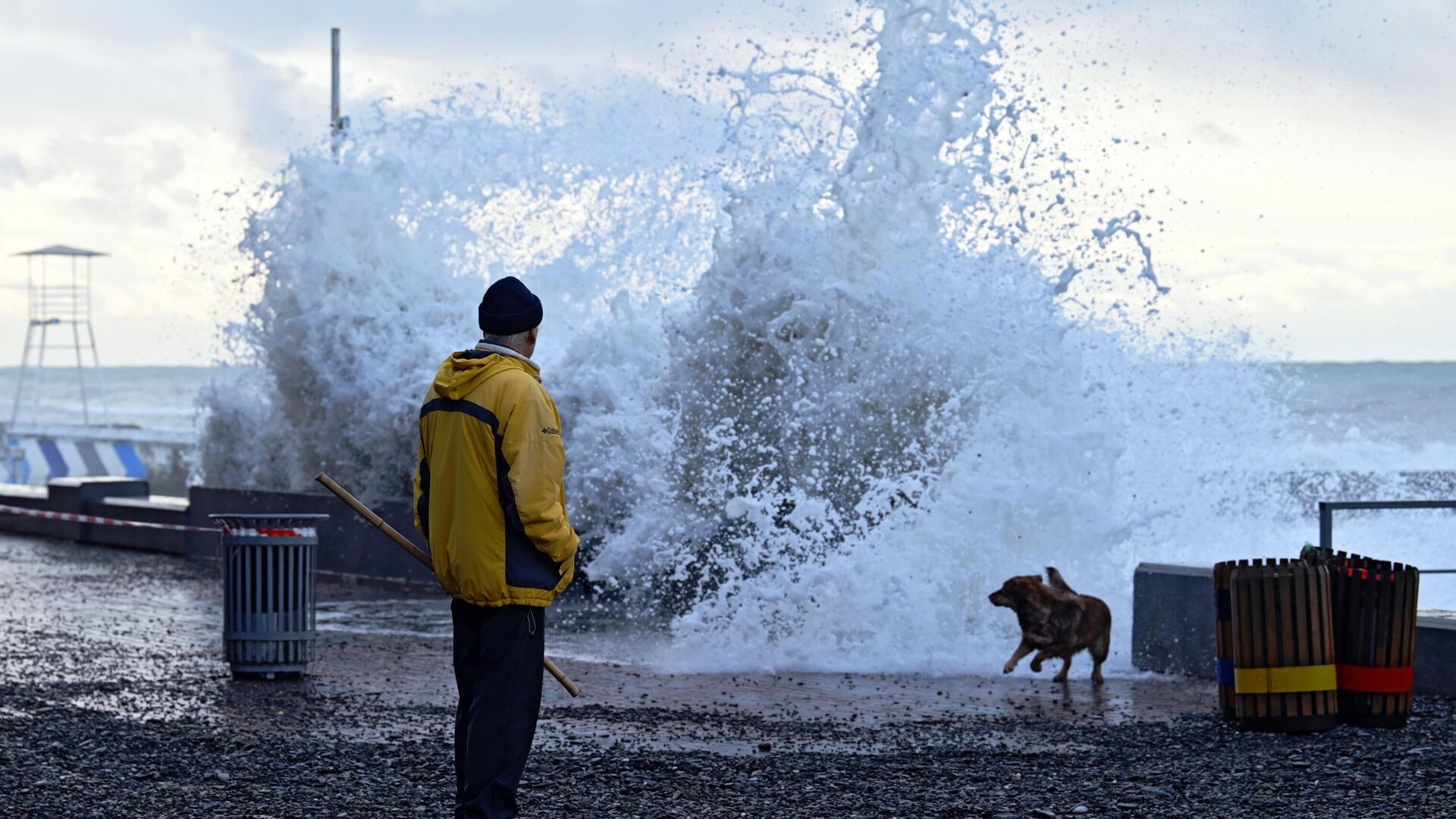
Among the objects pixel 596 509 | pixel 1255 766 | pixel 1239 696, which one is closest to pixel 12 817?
pixel 1255 766

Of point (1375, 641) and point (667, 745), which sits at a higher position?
point (1375, 641)

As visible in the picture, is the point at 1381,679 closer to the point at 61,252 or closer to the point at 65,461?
the point at 65,461

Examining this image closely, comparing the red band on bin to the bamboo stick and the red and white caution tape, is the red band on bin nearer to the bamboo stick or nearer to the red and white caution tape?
the bamboo stick

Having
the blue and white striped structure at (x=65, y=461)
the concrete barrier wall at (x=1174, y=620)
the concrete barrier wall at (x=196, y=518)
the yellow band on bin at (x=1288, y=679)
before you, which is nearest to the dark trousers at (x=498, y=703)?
the yellow band on bin at (x=1288, y=679)

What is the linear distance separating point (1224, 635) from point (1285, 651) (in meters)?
0.53

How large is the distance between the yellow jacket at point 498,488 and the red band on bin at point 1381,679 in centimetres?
490

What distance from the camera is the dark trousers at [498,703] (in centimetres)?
495

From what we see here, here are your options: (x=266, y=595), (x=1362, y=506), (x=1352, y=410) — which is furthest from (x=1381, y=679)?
(x=1352, y=410)

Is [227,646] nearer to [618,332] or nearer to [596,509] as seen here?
[596,509]

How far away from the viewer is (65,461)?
35656 millimetres

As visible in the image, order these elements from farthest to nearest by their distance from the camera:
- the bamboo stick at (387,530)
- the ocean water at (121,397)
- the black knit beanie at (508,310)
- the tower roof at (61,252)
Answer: the ocean water at (121,397) → the tower roof at (61,252) → the bamboo stick at (387,530) → the black knit beanie at (508,310)

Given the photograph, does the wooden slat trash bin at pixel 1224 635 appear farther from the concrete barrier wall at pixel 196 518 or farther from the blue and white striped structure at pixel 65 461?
the blue and white striped structure at pixel 65 461

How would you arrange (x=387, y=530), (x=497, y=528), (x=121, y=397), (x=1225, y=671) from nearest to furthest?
(x=497, y=528) < (x=387, y=530) < (x=1225, y=671) < (x=121, y=397)

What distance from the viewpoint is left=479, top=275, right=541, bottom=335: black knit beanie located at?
505 centimetres
